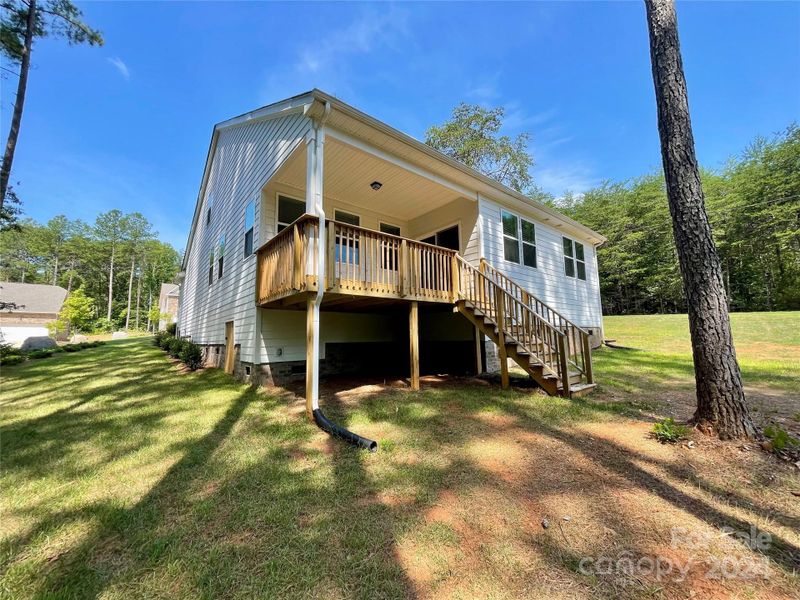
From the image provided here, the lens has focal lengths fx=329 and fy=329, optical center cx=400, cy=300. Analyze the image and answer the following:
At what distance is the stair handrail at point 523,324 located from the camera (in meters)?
6.07

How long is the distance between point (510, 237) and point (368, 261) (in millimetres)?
5528

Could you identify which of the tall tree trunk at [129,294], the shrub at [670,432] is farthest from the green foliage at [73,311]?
the shrub at [670,432]

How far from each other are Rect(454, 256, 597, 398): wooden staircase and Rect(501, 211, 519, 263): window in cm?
244

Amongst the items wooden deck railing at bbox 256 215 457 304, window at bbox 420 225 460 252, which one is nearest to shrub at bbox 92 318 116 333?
wooden deck railing at bbox 256 215 457 304

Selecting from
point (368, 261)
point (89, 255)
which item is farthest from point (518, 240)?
point (89, 255)

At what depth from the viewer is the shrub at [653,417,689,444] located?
3.80 meters

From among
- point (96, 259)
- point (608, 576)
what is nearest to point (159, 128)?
point (608, 576)

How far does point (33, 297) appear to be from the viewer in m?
30.6

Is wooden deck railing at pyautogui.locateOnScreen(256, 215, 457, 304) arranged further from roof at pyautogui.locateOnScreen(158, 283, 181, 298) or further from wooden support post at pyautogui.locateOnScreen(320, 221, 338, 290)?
roof at pyautogui.locateOnScreen(158, 283, 181, 298)

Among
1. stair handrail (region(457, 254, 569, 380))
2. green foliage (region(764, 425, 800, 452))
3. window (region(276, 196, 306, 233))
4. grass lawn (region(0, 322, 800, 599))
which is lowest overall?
grass lawn (region(0, 322, 800, 599))

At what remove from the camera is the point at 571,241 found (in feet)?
41.9

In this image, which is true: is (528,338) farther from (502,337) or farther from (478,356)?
(478,356)

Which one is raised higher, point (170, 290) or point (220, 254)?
point (170, 290)

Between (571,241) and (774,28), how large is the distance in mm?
7990
